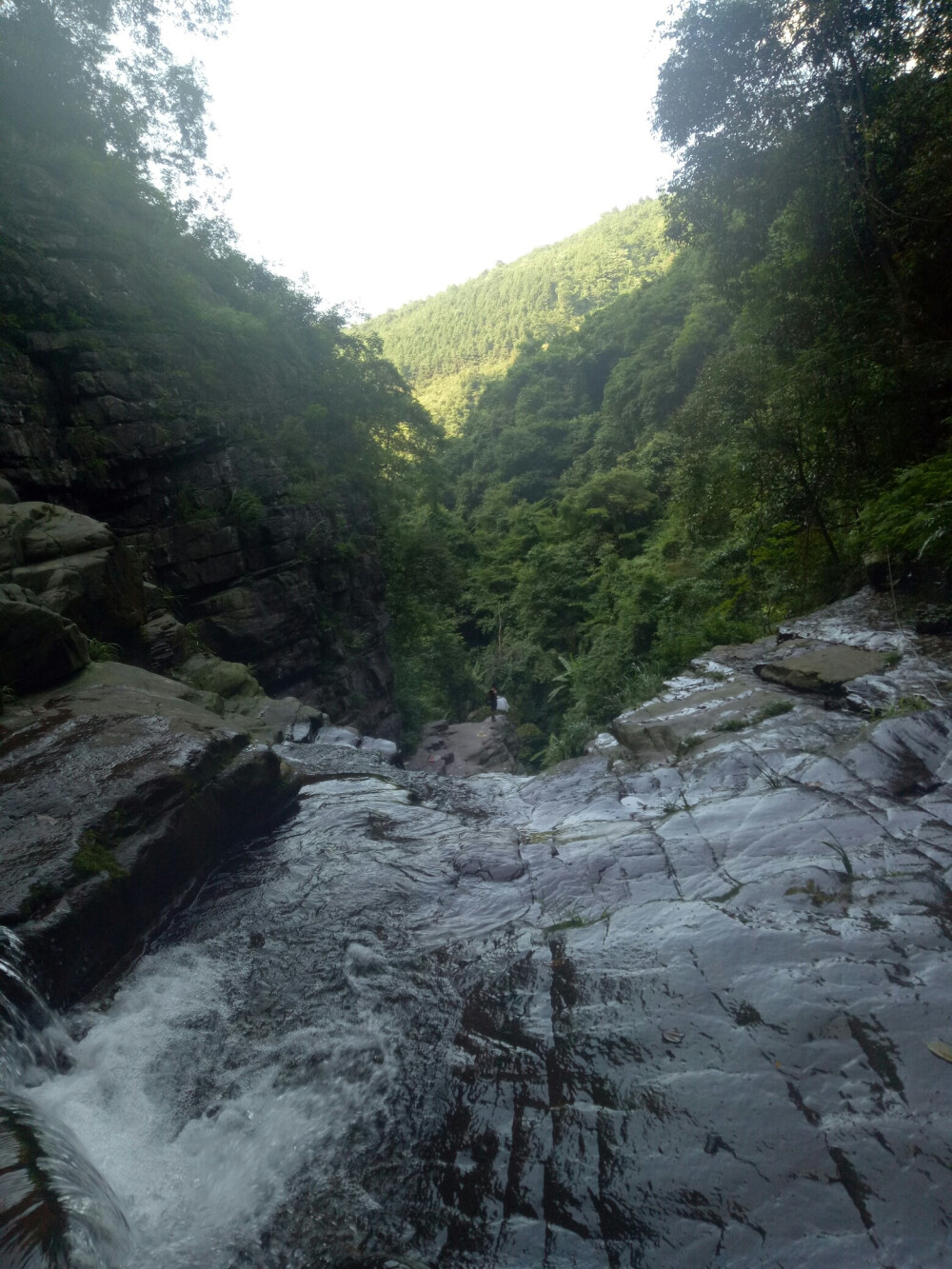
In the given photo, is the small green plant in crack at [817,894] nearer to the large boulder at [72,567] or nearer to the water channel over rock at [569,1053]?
the water channel over rock at [569,1053]

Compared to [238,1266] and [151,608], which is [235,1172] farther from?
[151,608]

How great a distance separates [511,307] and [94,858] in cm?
9220

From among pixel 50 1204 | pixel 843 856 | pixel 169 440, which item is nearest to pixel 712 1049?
pixel 843 856

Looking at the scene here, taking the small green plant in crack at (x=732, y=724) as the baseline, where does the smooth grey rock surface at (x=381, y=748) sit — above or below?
below

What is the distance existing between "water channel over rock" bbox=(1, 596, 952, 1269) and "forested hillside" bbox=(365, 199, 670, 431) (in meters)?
58.7

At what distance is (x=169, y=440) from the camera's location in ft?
52.5

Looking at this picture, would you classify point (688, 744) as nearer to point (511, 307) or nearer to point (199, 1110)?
point (199, 1110)

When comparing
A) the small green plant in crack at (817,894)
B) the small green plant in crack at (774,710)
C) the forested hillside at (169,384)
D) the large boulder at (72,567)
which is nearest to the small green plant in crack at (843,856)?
the small green plant in crack at (817,894)

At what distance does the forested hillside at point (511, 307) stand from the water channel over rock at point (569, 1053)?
5868 centimetres

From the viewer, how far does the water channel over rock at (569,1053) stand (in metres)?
2.47

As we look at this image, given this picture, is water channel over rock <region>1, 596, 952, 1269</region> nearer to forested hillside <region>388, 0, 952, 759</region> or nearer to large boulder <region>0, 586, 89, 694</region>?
large boulder <region>0, 586, 89, 694</region>

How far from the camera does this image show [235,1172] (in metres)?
2.96

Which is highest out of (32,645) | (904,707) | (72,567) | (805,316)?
(72,567)

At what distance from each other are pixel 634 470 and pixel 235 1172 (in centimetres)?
3176
